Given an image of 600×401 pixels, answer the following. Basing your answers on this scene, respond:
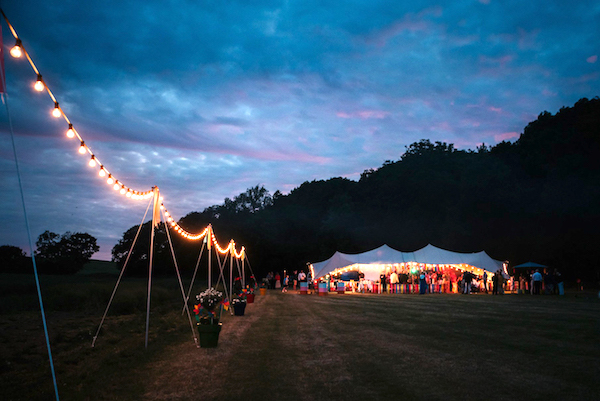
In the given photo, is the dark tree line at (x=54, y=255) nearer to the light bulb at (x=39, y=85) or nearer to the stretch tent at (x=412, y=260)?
the stretch tent at (x=412, y=260)

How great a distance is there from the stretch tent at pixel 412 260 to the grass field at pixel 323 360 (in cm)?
1795

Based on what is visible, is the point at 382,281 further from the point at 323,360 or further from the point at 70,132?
the point at 70,132

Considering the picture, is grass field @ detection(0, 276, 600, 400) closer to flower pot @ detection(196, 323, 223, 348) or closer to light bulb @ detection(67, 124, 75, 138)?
flower pot @ detection(196, 323, 223, 348)

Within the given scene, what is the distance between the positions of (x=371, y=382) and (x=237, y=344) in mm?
3914

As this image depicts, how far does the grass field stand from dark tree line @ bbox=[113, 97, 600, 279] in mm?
27053

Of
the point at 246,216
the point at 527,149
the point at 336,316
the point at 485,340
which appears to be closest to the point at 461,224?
the point at 527,149

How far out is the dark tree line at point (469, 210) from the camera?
36.4 metres

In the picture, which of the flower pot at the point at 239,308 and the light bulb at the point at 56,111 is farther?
the flower pot at the point at 239,308

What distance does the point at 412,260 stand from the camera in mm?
31062

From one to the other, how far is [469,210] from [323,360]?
38.3 m

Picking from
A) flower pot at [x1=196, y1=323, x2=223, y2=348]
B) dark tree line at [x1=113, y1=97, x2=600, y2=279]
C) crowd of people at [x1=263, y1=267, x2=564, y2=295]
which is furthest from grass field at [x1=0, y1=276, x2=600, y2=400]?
dark tree line at [x1=113, y1=97, x2=600, y2=279]

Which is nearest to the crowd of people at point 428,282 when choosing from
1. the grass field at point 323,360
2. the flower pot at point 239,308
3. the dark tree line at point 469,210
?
the dark tree line at point 469,210

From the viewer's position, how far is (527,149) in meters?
43.2

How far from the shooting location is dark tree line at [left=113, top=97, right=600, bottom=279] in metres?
36.4
